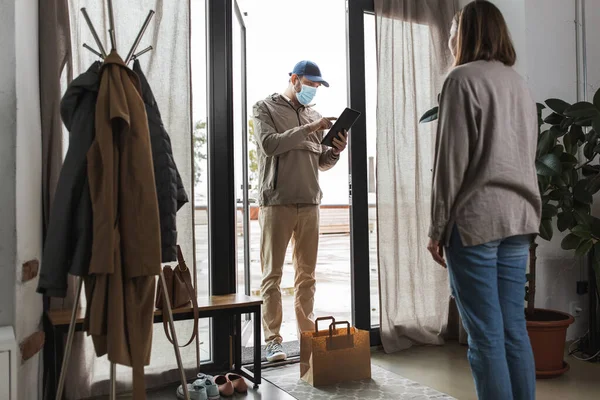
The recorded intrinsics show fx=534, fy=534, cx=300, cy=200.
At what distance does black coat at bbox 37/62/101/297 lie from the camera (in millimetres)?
1473

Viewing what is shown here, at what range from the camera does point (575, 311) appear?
3.30 m

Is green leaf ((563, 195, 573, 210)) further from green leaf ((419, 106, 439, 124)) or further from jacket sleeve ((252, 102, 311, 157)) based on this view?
jacket sleeve ((252, 102, 311, 157))

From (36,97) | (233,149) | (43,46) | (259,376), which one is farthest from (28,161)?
(259,376)

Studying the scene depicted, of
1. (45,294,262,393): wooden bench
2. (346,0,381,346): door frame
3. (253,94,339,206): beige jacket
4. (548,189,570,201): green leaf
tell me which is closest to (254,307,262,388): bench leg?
(45,294,262,393): wooden bench

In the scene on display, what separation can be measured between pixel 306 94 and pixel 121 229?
174 cm

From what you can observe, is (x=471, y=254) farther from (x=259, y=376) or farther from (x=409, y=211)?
(x=409, y=211)

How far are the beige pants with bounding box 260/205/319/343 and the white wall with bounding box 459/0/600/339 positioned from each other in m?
1.39

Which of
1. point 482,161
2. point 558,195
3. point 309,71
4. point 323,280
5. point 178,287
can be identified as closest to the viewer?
point 482,161

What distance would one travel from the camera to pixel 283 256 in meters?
2.93

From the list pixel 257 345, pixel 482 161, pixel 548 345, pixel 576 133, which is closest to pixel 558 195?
pixel 576 133

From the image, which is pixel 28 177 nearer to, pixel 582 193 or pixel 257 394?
pixel 257 394

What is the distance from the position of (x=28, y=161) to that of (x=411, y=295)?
7.32 ft

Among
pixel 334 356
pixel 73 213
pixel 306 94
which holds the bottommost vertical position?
pixel 334 356

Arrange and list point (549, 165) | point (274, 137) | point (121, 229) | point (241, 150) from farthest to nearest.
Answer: point (241, 150)
point (274, 137)
point (549, 165)
point (121, 229)
